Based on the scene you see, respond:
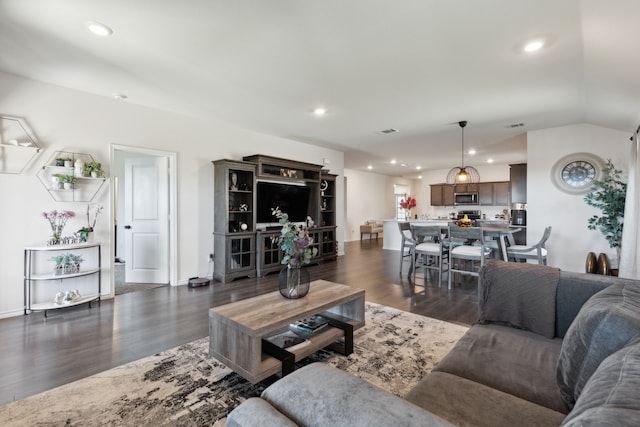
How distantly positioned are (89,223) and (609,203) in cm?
717

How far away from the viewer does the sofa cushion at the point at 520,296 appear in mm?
1877

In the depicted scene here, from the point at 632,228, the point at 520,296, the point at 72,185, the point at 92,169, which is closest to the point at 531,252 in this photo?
the point at 632,228

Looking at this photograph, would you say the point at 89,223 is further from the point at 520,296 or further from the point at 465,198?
the point at 465,198

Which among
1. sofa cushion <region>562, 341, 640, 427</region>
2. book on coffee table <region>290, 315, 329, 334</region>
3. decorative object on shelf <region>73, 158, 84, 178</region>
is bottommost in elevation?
book on coffee table <region>290, 315, 329, 334</region>

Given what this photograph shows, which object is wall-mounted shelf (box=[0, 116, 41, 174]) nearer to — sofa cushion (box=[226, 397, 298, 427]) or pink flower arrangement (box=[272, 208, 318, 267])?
pink flower arrangement (box=[272, 208, 318, 267])

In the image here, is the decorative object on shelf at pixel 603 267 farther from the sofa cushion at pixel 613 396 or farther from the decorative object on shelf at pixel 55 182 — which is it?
the decorative object on shelf at pixel 55 182

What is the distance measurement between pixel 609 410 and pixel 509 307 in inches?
64.2

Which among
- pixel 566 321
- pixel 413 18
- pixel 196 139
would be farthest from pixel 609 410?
pixel 196 139

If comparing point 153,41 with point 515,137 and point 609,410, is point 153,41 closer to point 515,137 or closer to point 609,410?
point 609,410

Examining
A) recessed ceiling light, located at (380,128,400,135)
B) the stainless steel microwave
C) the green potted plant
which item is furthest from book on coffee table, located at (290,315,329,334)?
the stainless steel microwave

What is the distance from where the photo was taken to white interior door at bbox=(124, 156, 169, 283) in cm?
482

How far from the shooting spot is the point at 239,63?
3014 millimetres

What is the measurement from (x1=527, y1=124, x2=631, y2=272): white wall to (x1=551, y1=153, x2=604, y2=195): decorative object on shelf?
0.07 meters

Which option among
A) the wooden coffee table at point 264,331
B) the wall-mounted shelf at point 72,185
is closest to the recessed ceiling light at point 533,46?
the wooden coffee table at point 264,331
